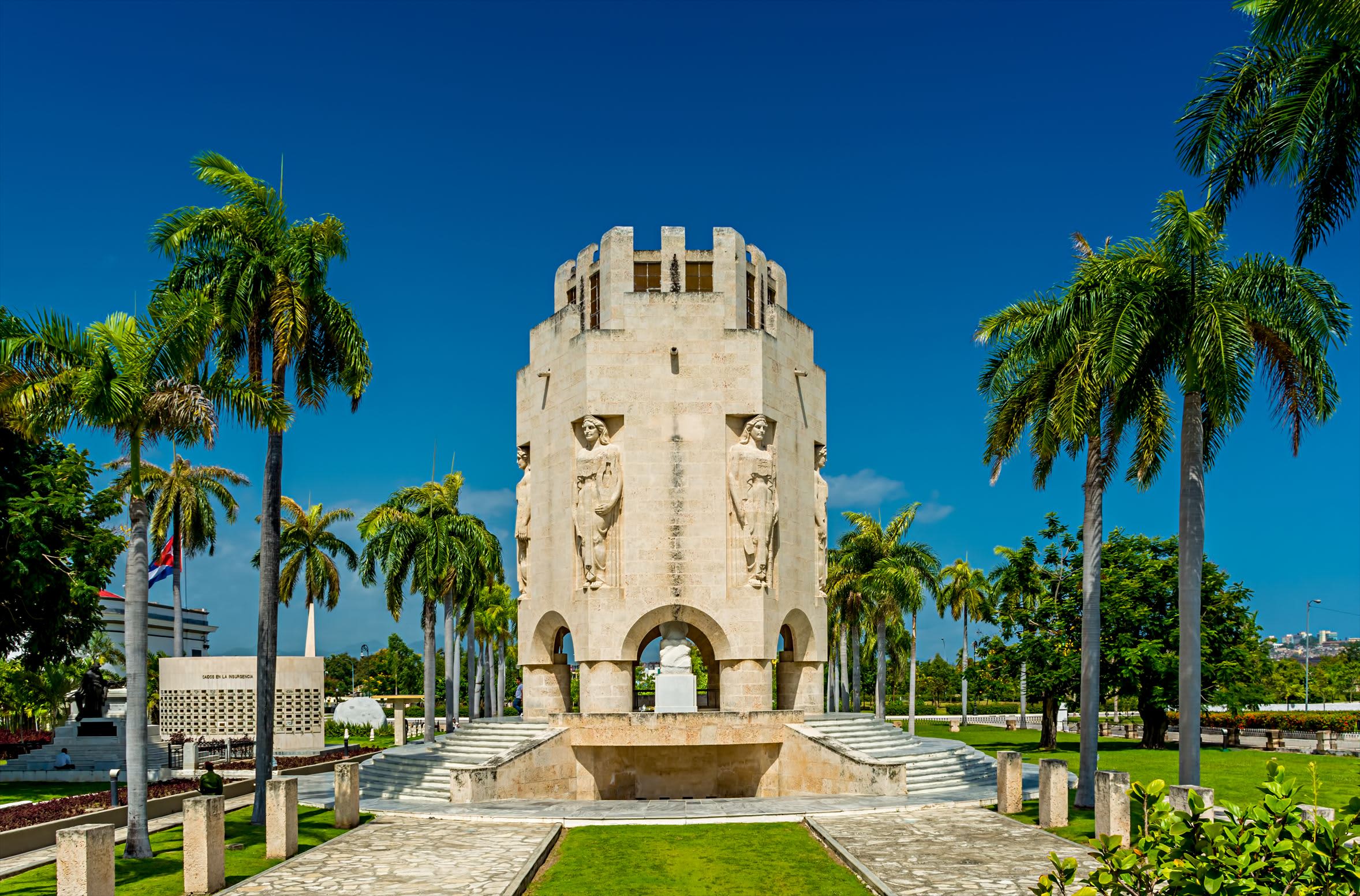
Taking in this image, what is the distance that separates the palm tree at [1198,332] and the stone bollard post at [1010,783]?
403 cm

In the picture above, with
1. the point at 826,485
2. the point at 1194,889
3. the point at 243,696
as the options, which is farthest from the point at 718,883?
the point at 243,696

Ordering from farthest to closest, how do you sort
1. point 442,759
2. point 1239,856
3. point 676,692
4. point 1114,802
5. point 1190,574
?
point 676,692 → point 442,759 → point 1190,574 → point 1114,802 → point 1239,856

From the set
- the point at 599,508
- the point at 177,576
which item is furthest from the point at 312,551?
the point at 599,508

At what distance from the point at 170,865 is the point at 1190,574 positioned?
18.4 m

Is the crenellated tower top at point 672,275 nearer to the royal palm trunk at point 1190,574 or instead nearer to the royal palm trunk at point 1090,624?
the royal palm trunk at point 1090,624

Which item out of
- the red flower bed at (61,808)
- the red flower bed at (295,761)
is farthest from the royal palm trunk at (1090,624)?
the red flower bed at (295,761)

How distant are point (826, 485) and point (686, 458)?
242 inches

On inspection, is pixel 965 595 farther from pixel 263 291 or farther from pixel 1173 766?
pixel 263 291

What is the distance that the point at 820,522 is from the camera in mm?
34000

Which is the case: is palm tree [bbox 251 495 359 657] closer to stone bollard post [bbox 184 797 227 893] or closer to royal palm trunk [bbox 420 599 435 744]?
royal palm trunk [bbox 420 599 435 744]

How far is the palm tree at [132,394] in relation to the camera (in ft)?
58.9

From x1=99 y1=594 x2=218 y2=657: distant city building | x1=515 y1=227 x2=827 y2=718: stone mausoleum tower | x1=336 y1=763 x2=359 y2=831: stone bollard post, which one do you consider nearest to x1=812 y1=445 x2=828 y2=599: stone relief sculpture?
x1=515 y1=227 x2=827 y2=718: stone mausoleum tower

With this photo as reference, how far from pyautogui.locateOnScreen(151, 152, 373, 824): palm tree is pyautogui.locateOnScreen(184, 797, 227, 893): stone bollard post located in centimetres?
600

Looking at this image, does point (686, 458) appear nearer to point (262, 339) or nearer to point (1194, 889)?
point (262, 339)
